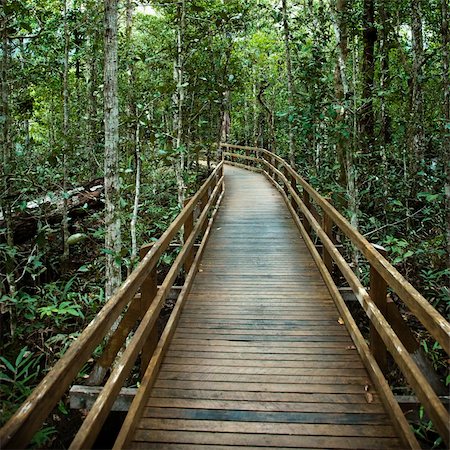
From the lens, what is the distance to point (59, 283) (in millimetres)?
8148

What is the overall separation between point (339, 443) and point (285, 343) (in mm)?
1453

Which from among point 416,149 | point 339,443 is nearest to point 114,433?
point 339,443

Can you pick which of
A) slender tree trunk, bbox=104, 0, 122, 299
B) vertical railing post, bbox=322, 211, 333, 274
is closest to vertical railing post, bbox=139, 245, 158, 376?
slender tree trunk, bbox=104, 0, 122, 299

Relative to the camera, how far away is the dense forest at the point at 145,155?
5797mm

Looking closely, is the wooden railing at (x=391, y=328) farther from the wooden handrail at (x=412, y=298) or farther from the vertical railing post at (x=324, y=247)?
the vertical railing post at (x=324, y=247)

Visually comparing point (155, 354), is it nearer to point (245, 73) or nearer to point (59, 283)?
point (59, 283)

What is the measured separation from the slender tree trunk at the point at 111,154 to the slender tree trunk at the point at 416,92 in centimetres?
632

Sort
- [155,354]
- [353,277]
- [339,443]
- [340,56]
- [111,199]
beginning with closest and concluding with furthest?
[339,443]
[155,354]
[353,277]
[111,199]
[340,56]

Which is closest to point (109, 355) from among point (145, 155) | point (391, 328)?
point (391, 328)

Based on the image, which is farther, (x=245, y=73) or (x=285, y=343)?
(x=245, y=73)

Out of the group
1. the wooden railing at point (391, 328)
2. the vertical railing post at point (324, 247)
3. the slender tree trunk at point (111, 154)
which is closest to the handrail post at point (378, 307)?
the wooden railing at point (391, 328)

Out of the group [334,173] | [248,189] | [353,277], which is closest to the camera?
[353,277]

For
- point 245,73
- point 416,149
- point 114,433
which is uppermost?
point 245,73

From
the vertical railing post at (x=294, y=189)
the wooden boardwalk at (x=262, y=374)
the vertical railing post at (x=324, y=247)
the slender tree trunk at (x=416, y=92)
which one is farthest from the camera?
the vertical railing post at (x=294, y=189)
